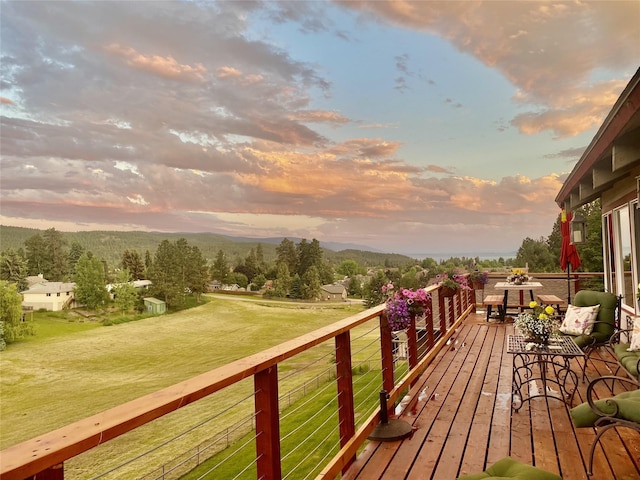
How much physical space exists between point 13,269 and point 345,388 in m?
73.1

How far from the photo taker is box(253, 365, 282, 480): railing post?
171cm

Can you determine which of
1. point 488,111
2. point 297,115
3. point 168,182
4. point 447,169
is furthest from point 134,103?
point 488,111

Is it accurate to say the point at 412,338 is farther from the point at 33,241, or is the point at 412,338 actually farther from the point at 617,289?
the point at 33,241

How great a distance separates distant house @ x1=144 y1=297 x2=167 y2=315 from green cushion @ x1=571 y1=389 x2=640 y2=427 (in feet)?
221

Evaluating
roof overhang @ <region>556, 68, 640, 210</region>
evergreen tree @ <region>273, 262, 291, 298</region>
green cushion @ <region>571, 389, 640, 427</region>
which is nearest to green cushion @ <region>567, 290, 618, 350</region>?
roof overhang @ <region>556, 68, 640, 210</region>

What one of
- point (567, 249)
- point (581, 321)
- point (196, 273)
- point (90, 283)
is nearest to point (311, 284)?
point (196, 273)

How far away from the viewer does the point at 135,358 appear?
58219mm

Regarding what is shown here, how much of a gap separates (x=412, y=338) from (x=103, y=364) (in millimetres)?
57706

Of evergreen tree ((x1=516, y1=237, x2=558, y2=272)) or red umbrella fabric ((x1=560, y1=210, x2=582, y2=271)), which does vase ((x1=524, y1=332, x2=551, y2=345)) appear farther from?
evergreen tree ((x1=516, y1=237, x2=558, y2=272))

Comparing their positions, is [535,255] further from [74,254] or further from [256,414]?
[74,254]

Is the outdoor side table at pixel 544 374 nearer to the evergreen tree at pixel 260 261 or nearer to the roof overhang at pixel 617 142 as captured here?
Answer: the roof overhang at pixel 617 142

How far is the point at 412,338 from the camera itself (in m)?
4.35

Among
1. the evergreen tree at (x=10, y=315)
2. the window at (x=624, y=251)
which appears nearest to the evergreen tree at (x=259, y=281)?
the evergreen tree at (x=10, y=315)

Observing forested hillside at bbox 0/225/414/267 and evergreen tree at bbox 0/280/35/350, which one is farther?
forested hillside at bbox 0/225/414/267
